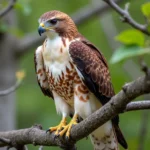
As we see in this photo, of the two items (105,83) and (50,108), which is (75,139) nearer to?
(105,83)

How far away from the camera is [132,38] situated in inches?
166

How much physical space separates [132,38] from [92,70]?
1.38 m

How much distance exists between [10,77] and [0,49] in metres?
0.41

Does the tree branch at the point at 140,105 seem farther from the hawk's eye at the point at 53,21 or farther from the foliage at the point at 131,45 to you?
the hawk's eye at the point at 53,21

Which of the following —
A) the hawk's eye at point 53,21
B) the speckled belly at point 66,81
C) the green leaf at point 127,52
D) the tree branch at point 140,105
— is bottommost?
the tree branch at point 140,105

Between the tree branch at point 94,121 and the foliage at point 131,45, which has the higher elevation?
the foliage at point 131,45

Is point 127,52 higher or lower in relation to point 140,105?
higher

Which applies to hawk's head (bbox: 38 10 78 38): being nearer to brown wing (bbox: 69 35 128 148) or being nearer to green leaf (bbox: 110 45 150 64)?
brown wing (bbox: 69 35 128 148)

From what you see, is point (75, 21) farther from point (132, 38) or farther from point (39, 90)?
point (132, 38)

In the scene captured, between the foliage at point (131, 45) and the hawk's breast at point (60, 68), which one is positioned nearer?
the foliage at point (131, 45)

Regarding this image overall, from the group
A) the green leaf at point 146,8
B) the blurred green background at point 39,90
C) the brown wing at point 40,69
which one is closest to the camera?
the green leaf at point 146,8

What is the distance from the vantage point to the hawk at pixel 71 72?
217 inches

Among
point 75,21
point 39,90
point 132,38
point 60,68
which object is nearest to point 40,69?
point 60,68

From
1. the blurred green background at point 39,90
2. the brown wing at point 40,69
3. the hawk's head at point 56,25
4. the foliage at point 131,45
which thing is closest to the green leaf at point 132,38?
the foliage at point 131,45
